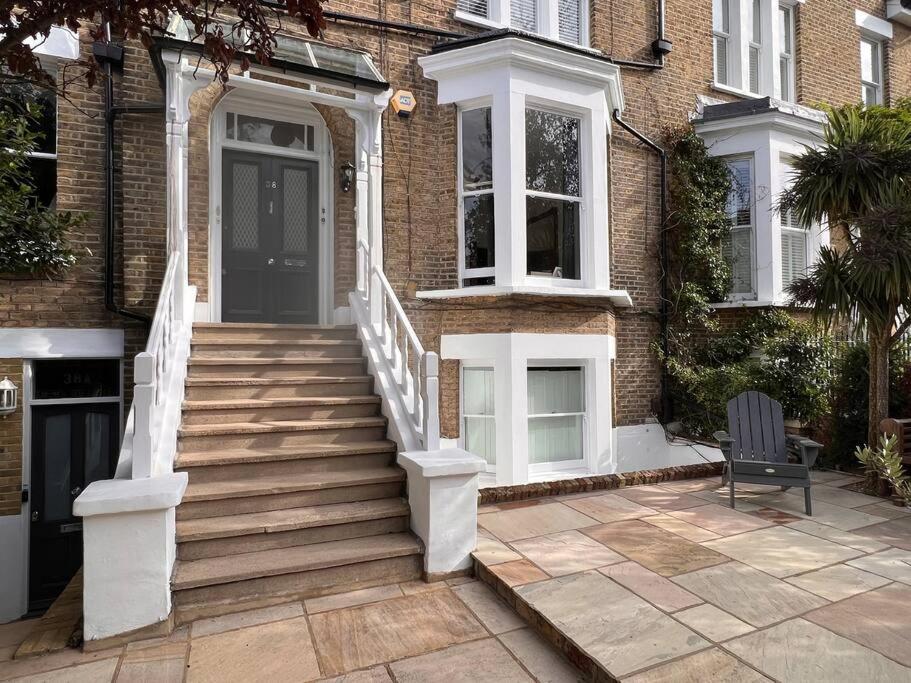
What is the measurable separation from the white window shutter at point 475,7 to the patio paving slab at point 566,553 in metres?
6.63

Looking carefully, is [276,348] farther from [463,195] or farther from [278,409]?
[463,195]

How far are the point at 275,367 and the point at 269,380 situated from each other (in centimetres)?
32

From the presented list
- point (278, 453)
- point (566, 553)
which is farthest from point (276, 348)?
point (566, 553)

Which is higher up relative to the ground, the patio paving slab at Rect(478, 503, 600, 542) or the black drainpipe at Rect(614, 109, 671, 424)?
the black drainpipe at Rect(614, 109, 671, 424)

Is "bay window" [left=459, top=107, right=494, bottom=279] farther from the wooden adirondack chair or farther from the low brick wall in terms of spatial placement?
the wooden adirondack chair

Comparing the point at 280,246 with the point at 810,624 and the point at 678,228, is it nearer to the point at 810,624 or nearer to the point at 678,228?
the point at 678,228

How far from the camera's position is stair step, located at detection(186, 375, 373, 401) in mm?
4457

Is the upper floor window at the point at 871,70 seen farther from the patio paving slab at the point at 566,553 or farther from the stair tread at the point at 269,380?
the stair tread at the point at 269,380

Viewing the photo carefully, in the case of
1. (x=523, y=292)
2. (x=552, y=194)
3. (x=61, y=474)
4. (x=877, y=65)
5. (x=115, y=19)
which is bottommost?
(x=61, y=474)

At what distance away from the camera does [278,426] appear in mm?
4203

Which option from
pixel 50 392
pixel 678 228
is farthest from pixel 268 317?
pixel 678 228

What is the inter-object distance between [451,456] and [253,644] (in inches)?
63.3

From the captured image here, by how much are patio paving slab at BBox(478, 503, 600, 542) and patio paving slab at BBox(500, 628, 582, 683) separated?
107 centimetres

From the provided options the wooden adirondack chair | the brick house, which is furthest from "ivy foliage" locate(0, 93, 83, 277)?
the wooden adirondack chair
